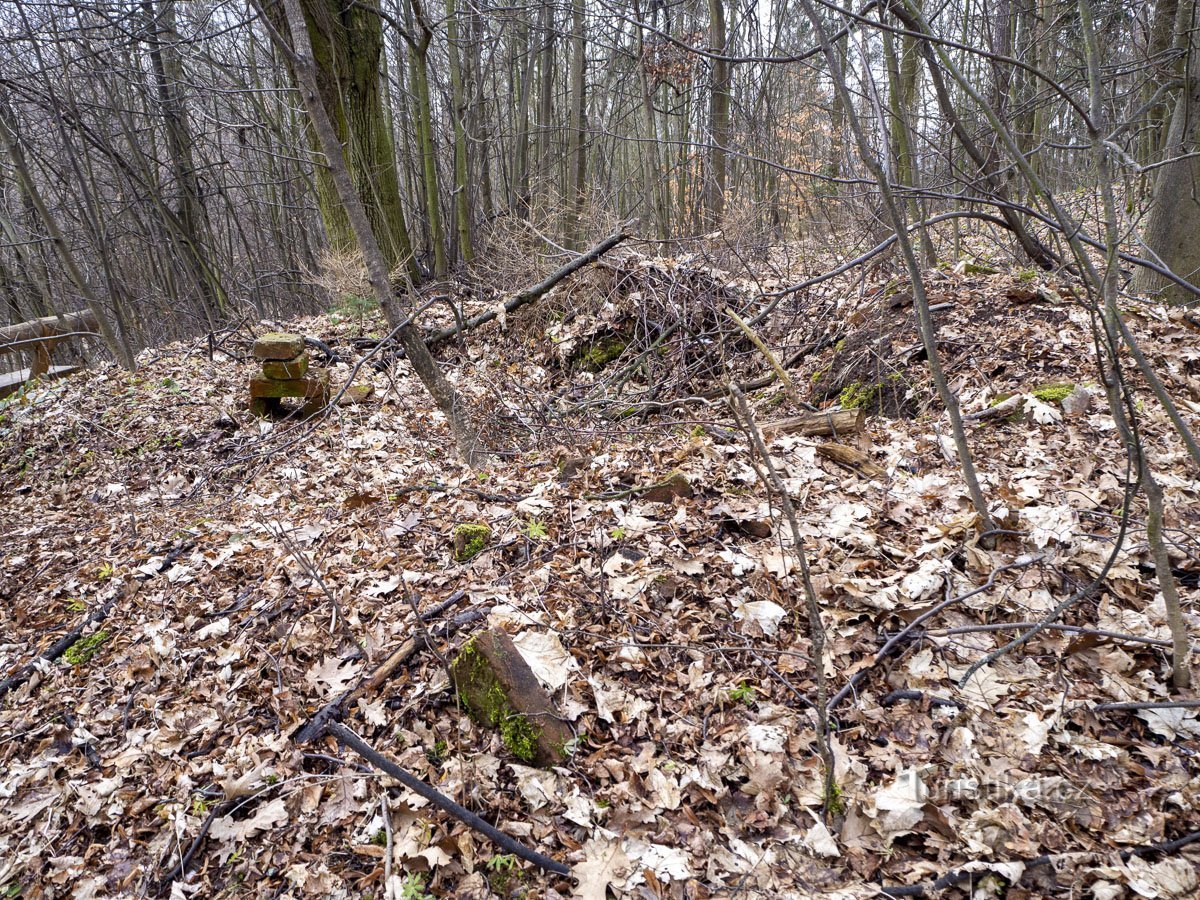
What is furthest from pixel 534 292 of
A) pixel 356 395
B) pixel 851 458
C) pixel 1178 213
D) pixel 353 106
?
pixel 1178 213

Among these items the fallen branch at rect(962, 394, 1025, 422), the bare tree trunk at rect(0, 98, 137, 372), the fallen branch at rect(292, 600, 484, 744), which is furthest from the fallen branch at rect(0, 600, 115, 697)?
the bare tree trunk at rect(0, 98, 137, 372)

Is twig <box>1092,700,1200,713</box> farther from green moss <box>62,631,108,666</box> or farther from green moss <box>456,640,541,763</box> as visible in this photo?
green moss <box>62,631,108,666</box>

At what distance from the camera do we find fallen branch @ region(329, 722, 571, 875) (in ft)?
6.67

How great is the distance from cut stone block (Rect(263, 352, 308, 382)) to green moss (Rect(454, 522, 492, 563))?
3.68 m

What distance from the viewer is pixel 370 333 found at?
325 inches

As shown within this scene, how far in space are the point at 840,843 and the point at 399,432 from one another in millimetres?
4870

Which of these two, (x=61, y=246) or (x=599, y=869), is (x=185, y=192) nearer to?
(x=61, y=246)

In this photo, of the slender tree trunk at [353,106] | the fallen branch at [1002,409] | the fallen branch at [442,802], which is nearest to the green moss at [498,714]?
the fallen branch at [442,802]

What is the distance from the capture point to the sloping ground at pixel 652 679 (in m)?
1.99

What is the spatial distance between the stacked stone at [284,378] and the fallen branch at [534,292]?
144 centimetres

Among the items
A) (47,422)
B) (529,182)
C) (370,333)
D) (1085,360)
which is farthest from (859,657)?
(529,182)

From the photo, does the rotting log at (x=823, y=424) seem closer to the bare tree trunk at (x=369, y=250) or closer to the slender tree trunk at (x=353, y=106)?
the bare tree trunk at (x=369, y=250)

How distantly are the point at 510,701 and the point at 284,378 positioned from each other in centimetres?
505

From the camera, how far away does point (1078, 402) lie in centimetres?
380
